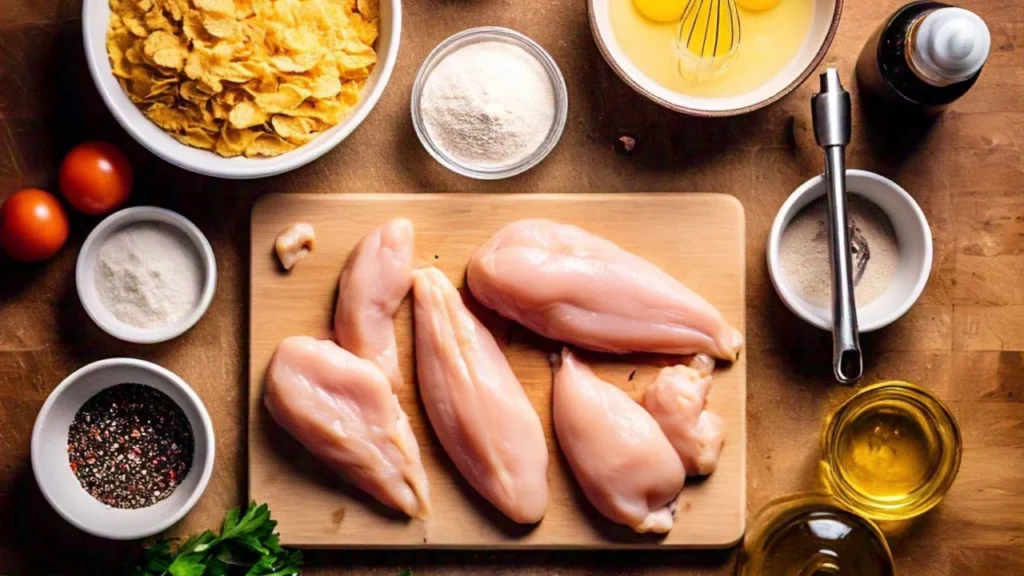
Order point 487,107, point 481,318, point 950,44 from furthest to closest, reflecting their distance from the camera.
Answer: point 481,318
point 487,107
point 950,44

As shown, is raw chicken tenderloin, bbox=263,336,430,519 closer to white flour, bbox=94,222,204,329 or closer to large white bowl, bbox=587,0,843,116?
white flour, bbox=94,222,204,329

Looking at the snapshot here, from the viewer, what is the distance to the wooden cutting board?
1846 millimetres

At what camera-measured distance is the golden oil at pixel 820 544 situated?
5.86 ft

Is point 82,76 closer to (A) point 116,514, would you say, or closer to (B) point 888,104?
(A) point 116,514

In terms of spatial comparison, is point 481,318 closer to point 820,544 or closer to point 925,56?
point 820,544

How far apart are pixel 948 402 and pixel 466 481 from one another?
0.99 meters

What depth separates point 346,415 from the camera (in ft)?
5.93

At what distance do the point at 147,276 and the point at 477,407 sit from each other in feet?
2.22

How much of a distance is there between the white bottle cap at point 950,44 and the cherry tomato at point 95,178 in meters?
1.51

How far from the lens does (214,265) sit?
5.97 feet

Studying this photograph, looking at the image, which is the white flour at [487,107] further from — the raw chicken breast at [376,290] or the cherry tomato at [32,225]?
the cherry tomato at [32,225]

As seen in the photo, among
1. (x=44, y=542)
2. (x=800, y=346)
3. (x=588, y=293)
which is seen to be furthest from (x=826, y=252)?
(x=44, y=542)

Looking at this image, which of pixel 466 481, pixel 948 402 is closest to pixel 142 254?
pixel 466 481

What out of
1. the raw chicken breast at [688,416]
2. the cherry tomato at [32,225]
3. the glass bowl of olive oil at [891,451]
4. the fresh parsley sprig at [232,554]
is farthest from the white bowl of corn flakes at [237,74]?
the glass bowl of olive oil at [891,451]
